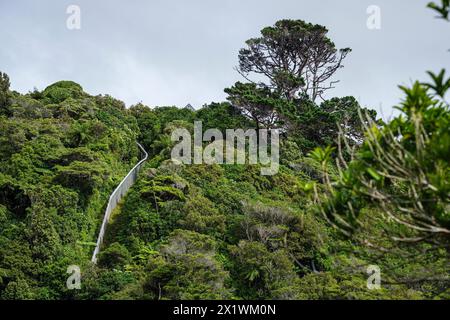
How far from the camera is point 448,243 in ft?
20.7

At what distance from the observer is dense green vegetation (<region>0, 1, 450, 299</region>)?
651cm

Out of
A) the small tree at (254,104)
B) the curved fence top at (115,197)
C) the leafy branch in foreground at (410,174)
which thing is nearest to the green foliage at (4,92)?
the curved fence top at (115,197)

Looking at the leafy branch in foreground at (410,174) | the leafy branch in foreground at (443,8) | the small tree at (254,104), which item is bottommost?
the leafy branch in foreground at (410,174)

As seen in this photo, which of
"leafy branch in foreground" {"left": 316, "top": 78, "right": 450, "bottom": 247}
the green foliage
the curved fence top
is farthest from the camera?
the green foliage

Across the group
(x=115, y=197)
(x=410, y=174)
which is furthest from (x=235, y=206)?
(x=410, y=174)

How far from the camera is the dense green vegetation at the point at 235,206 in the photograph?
6.51 meters

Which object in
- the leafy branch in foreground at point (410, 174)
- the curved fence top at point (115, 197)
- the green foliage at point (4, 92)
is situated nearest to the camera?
the leafy branch in foreground at point (410, 174)

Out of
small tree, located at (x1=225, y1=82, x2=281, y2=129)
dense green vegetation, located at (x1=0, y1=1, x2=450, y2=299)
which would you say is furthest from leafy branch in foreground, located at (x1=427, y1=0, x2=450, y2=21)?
small tree, located at (x1=225, y1=82, x2=281, y2=129)

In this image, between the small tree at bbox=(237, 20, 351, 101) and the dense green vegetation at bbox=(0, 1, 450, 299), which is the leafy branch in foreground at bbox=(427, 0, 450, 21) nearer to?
the dense green vegetation at bbox=(0, 1, 450, 299)

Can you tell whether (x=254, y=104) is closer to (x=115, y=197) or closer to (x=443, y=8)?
(x=115, y=197)

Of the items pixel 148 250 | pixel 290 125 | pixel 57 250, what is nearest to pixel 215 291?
pixel 148 250

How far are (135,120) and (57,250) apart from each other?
1797cm

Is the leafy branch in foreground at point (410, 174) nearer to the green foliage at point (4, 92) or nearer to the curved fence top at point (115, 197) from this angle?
the curved fence top at point (115, 197)
